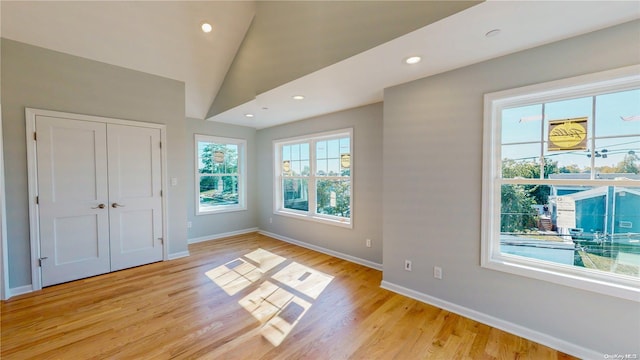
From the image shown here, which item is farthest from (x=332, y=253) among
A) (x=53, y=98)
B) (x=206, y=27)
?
(x=53, y=98)

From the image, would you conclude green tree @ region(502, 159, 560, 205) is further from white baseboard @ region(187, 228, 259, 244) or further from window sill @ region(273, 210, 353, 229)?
white baseboard @ region(187, 228, 259, 244)

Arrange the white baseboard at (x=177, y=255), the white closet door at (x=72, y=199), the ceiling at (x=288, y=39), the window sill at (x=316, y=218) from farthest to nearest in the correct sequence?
the window sill at (x=316, y=218) < the white baseboard at (x=177, y=255) < the white closet door at (x=72, y=199) < the ceiling at (x=288, y=39)

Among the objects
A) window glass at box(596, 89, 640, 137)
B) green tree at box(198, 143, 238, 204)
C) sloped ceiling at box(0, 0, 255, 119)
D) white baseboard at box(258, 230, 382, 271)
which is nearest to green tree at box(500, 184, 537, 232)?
window glass at box(596, 89, 640, 137)

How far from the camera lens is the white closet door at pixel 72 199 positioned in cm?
280

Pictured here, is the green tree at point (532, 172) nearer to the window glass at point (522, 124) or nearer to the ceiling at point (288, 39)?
the window glass at point (522, 124)

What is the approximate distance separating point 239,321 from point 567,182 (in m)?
3.00

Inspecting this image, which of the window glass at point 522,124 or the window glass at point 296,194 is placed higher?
the window glass at point 522,124

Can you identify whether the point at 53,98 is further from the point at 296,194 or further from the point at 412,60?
the point at 412,60

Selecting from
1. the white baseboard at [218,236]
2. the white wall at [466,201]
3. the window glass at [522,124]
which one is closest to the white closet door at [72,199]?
the white baseboard at [218,236]

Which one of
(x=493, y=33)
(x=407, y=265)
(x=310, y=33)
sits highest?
(x=310, y=33)

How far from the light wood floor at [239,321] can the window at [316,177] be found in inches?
48.2

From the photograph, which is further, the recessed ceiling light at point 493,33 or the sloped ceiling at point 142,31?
the sloped ceiling at point 142,31

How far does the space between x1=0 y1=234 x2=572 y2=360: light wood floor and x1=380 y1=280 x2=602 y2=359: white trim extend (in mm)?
61

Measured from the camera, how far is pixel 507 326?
2.08m
